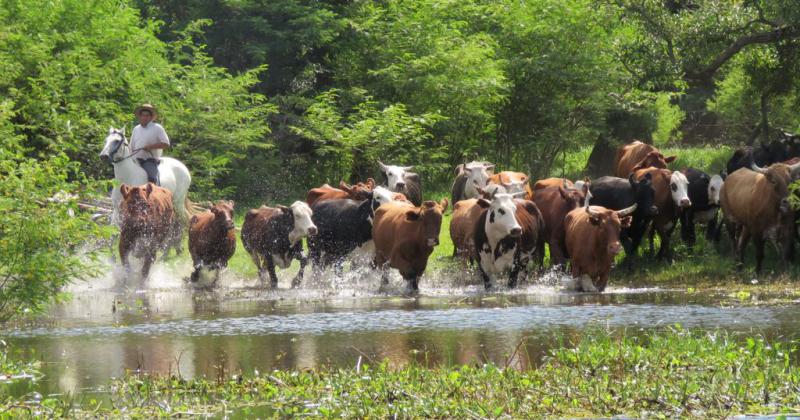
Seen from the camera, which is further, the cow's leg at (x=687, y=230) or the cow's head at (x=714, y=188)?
the cow's head at (x=714, y=188)

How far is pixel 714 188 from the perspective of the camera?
2050 cm

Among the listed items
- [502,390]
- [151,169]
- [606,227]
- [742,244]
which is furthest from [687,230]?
[502,390]

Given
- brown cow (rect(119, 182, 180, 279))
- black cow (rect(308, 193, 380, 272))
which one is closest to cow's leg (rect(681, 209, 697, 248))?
black cow (rect(308, 193, 380, 272))

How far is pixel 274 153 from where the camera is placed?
110ft

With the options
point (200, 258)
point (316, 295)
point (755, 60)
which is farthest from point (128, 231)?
point (755, 60)

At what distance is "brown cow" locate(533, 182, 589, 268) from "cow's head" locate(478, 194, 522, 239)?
1416 mm

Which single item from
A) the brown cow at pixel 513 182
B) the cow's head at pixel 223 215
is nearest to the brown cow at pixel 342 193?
the cow's head at pixel 223 215

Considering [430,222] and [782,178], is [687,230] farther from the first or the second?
[430,222]

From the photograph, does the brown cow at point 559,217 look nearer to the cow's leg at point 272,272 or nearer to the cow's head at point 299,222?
the cow's head at point 299,222

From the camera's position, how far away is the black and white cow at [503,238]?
688 inches

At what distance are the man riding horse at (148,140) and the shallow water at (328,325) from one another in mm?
3030

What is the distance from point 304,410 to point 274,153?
24925 mm

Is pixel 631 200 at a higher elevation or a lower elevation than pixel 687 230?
higher

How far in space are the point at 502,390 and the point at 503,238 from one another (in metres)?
8.37
